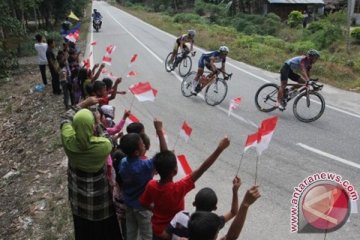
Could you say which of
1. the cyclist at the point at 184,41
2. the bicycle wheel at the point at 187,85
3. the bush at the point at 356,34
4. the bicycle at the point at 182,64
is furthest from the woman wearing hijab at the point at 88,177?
the bush at the point at 356,34

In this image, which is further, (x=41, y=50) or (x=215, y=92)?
(x=41, y=50)

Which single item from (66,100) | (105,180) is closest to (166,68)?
(66,100)

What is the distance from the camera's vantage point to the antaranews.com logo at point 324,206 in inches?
134

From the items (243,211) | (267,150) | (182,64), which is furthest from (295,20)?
(243,211)

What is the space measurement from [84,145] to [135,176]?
0.58m

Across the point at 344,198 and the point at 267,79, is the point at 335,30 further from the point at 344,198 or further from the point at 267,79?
the point at 344,198

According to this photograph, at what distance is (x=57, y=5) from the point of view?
34656 millimetres

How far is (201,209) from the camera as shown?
3.39 m

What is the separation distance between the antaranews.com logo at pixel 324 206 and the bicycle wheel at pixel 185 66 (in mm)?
12088

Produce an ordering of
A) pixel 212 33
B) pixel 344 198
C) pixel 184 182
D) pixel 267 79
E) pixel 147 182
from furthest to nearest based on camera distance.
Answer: pixel 212 33 → pixel 267 79 → pixel 147 182 → pixel 184 182 → pixel 344 198

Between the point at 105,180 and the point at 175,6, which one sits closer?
the point at 105,180

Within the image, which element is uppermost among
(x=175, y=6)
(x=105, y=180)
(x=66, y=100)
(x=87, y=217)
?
(x=105, y=180)

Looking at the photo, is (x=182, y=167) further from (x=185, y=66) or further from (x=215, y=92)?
(x=185, y=66)

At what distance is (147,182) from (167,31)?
91.2 feet
